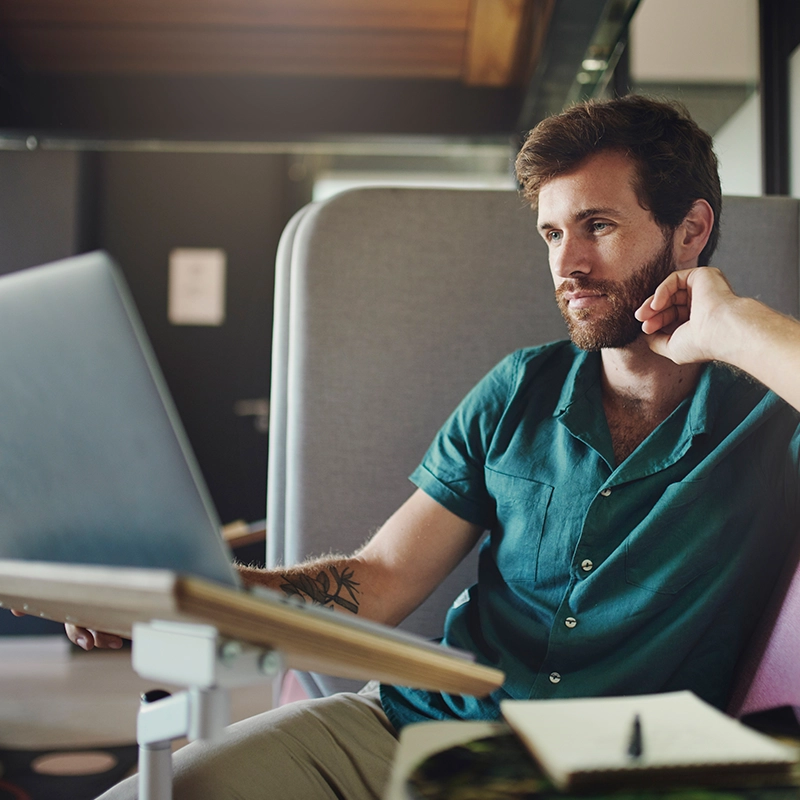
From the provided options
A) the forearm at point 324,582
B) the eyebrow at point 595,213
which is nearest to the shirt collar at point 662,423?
the eyebrow at point 595,213

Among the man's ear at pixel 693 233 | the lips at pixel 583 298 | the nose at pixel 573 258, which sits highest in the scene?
the man's ear at pixel 693 233

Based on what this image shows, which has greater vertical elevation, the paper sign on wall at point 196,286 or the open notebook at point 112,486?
the paper sign on wall at point 196,286

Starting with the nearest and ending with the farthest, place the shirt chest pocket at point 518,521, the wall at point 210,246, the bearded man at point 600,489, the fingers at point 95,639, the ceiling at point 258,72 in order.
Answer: the fingers at point 95,639, the bearded man at point 600,489, the shirt chest pocket at point 518,521, the ceiling at point 258,72, the wall at point 210,246

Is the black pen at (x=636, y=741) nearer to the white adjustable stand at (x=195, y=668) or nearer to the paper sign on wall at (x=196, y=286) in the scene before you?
the white adjustable stand at (x=195, y=668)

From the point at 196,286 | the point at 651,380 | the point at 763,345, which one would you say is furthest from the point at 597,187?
the point at 196,286

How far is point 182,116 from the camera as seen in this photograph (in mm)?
4250

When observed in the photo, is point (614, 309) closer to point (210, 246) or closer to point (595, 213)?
point (595, 213)

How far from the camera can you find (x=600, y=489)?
1105 millimetres

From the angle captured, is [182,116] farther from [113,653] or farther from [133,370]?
[133,370]

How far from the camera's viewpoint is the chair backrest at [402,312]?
1.50 metres

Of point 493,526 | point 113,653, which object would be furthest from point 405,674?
point 113,653

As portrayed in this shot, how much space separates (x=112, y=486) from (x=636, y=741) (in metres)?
0.38

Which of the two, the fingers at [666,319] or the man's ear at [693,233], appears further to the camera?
the man's ear at [693,233]

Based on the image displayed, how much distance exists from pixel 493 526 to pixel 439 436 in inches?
6.5
